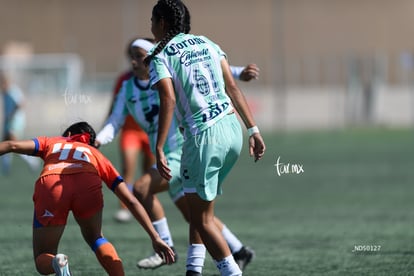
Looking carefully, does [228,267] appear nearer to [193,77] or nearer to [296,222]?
[193,77]

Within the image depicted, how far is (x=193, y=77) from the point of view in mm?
6477

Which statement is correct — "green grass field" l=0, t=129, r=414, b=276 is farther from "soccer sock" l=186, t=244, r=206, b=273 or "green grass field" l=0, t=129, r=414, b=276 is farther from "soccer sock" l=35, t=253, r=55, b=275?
"soccer sock" l=35, t=253, r=55, b=275

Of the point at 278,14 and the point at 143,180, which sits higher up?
the point at 143,180

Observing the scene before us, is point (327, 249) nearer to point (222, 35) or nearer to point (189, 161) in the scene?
point (189, 161)

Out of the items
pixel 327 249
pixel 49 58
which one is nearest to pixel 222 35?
pixel 49 58

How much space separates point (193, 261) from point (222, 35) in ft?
150

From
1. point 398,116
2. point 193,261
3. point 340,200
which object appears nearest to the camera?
point 193,261

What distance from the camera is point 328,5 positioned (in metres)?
53.9

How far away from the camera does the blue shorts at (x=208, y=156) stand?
6.48m

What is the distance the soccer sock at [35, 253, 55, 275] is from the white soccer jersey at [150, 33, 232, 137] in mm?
1250

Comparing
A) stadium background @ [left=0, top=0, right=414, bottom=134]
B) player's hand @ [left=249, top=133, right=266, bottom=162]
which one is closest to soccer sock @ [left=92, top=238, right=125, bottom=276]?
player's hand @ [left=249, top=133, right=266, bottom=162]

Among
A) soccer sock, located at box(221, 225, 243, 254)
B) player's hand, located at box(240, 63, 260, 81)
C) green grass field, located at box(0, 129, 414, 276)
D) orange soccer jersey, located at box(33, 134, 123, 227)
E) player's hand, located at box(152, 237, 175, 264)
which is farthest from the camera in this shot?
green grass field, located at box(0, 129, 414, 276)

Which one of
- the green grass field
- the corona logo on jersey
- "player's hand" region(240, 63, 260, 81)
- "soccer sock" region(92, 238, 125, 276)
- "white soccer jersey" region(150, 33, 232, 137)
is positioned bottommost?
the green grass field

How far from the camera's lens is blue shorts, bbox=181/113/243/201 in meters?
6.48
